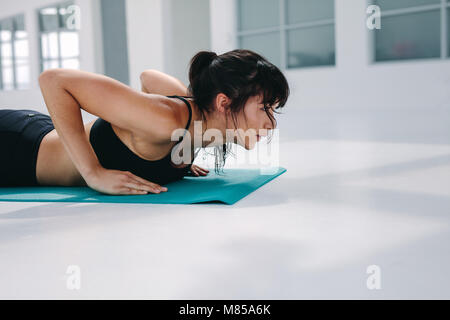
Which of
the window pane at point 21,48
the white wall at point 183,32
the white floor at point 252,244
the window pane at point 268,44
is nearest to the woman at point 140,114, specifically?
the white floor at point 252,244

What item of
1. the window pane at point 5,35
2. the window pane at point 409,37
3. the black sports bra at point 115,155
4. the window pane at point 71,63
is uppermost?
the window pane at point 5,35

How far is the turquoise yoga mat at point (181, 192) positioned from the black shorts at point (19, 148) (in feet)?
0.16

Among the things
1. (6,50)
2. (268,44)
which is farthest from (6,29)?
(268,44)

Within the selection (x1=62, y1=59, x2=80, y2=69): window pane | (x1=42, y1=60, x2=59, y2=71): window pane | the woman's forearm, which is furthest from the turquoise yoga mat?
(x1=42, y1=60, x2=59, y2=71): window pane

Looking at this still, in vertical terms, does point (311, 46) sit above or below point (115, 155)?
above

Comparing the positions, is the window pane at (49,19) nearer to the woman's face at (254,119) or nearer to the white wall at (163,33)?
the white wall at (163,33)

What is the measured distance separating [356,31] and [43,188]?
547cm

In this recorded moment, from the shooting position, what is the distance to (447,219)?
1214 mm

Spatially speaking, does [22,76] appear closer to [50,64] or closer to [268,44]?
[50,64]

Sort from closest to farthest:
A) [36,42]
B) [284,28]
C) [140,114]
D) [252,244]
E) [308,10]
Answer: [252,244], [140,114], [308,10], [284,28], [36,42]

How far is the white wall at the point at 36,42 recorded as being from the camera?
10148 mm

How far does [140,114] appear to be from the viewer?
1468 mm

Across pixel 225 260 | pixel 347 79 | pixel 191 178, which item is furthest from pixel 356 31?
pixel 225 260

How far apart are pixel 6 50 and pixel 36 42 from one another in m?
1.90
